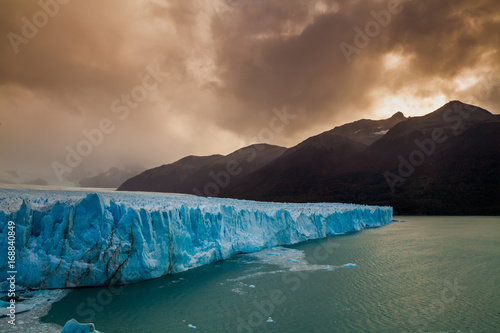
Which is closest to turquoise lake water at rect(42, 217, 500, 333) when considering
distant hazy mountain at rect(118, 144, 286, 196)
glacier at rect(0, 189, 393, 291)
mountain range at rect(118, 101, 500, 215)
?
glacier at rect(0, 189, 393, 291)

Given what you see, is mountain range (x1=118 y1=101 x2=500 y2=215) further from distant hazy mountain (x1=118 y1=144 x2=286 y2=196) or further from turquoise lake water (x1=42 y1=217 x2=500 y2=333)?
turquoise lake water (x1=42 y1=217 x2=500 y2=333)

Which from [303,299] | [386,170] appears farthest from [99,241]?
[386,170]

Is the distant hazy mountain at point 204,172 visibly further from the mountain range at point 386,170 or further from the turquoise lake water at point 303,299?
the turquoise lake water at point 303,299

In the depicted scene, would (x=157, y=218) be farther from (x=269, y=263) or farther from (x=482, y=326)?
(x=482, y=326)

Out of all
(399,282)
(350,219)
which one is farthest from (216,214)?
(350,219)

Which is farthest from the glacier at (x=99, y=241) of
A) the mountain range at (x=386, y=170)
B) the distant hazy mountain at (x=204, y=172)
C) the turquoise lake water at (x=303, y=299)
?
the distant hazy mountain at (x=204, y=172)
